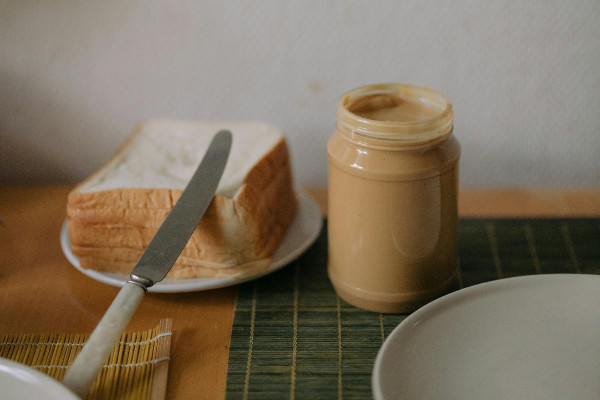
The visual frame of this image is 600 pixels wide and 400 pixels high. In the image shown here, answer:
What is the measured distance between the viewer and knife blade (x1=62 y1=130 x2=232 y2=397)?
65 centimetres

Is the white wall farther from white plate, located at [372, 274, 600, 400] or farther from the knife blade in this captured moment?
white plate, located at [372, 274, 600, 400]

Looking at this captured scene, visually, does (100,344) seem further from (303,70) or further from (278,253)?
(303,70)

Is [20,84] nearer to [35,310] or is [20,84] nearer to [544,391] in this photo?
[35,310]

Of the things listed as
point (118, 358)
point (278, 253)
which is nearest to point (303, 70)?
point (278, 253)

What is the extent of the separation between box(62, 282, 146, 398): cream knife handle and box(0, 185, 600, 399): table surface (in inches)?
3.8

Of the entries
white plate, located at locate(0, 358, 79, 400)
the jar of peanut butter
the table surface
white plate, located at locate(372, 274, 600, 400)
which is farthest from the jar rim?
white plate, located at locate(0, 358, 79, 400)

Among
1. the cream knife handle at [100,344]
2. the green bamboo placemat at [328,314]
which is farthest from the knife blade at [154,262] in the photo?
the green bamboo placemat at [328,314]

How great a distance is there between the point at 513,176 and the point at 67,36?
0.91m

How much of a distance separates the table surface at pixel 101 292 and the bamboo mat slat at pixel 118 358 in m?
0.02

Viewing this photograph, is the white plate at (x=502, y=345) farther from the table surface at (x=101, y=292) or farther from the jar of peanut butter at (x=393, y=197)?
the table surface at (x=101, y=292)

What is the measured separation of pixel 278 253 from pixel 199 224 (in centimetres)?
14

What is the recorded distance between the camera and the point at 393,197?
2.46 feet

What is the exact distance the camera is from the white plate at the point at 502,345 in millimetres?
658

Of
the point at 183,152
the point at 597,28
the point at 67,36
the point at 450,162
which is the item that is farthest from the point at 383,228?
the point at 67,36
